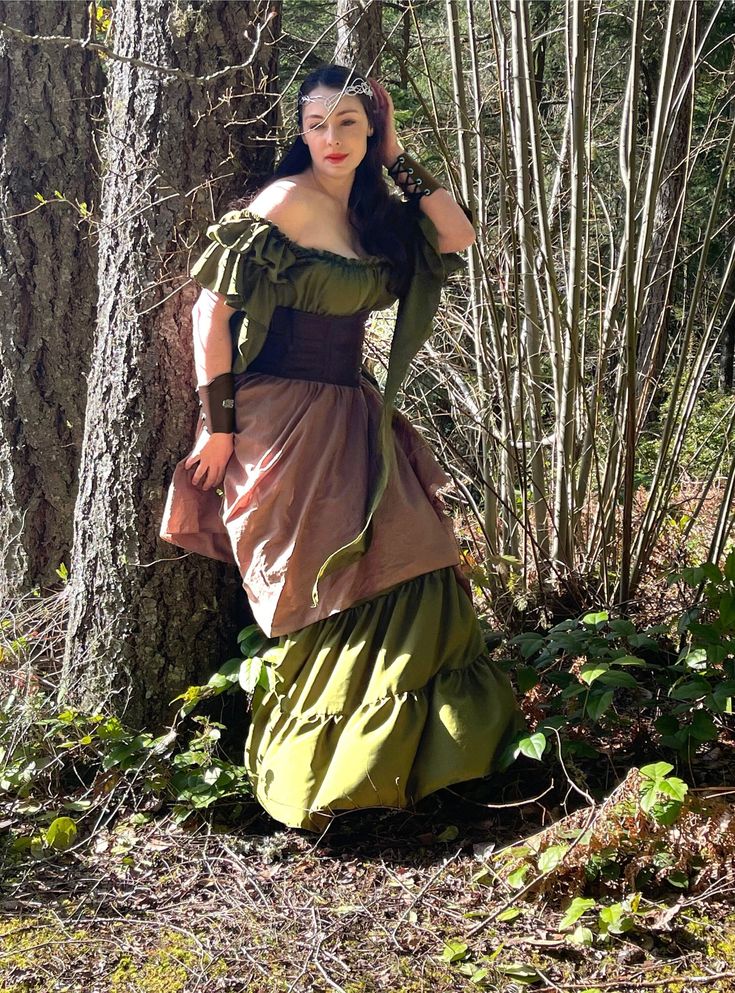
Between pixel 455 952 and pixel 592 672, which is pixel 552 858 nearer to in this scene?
pixel 455 952

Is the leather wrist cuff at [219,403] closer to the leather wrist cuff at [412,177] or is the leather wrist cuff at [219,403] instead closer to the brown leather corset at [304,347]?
the brown leather corset at [304,347]

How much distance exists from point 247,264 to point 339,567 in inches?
32.1

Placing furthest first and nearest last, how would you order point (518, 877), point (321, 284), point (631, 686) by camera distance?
point (631, 686) < point (321, 284) < point (518, 877)

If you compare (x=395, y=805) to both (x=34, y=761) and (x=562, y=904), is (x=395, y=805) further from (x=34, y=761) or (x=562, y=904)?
(x=34, y=761)

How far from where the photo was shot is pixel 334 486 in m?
2.53

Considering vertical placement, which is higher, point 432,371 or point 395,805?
point 432,371

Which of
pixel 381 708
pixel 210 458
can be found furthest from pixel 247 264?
pixel 381 708

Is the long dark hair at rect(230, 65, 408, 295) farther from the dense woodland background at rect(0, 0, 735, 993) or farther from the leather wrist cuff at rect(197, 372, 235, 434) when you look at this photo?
the leather wrist cuff at rect(197, 372, 235, 434)

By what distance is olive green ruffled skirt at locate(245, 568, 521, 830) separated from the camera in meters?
2.38

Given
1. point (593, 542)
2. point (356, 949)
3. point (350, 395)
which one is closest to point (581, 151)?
point (350, 395)

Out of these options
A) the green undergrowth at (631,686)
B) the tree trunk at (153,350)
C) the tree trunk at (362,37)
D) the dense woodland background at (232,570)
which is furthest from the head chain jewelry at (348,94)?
the green undergrowth at (631,686)

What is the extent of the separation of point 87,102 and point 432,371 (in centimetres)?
158

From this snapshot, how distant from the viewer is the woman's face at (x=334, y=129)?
2393 millimetres

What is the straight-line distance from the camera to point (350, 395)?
8.61 feet
